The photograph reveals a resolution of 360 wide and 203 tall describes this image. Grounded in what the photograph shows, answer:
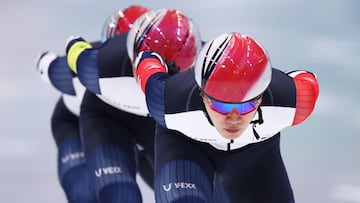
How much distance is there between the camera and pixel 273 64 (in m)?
7.16

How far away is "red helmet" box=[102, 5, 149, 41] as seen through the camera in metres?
5.96

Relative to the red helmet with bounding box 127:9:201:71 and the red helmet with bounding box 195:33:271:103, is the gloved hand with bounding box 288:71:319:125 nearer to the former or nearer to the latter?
the red helmet with bounding box 195:33:271:103

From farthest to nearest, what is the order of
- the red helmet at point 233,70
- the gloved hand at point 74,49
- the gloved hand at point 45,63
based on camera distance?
the gloved hand at point 45,63
the gloved hand at point 74,49
the red helmet at point 233,70

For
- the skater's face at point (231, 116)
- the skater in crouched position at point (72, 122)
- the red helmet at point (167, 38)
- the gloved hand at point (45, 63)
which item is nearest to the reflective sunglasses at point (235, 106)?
the skater's face at point (231, 116)

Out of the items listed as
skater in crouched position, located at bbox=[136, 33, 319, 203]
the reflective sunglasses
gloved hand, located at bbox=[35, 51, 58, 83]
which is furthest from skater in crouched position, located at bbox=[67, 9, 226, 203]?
the reflective sunglasses

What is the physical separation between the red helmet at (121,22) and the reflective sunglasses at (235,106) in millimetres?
1842

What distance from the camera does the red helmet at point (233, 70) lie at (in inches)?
160

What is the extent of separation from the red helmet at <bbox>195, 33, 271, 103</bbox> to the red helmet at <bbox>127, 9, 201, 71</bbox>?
847mm

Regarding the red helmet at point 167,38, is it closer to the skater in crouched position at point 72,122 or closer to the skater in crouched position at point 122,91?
the skater in crouched position at point 122,91
